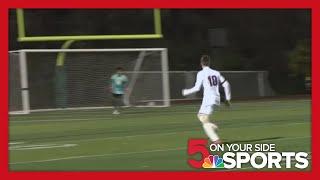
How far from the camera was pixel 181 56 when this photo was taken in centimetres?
3338

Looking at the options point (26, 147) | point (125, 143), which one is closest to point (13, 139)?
point (26, 147)

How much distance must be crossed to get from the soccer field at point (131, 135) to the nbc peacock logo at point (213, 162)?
0.30 metres

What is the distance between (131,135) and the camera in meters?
15.6

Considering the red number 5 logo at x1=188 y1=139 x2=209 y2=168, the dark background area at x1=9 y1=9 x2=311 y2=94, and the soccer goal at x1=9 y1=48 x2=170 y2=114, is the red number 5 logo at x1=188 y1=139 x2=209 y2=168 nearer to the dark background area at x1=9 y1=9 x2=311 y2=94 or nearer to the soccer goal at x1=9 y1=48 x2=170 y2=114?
the soccer goal at x1=9 y1=48 x2=170 y2=114

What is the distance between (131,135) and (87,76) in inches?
449

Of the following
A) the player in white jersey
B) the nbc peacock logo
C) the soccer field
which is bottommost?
the nbc peacock logo

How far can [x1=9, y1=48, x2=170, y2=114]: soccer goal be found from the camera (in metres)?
25.4

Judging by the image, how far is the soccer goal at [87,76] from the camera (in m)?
25.4

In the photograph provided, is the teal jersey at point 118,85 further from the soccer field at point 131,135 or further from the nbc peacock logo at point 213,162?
the nbc peacock logo at point 213,162

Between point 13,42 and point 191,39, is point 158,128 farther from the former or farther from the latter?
point 191,39

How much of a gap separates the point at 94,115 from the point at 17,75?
13.0 feet

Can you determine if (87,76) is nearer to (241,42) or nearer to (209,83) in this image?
(241,42)

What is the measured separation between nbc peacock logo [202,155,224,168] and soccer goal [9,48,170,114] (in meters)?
13.9

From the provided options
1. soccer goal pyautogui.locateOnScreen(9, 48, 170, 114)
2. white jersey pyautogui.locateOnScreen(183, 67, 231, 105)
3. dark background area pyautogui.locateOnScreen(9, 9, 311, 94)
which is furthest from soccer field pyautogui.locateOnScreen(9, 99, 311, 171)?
dark background area pyautogui.locateOnScreen(9, 9, 311, 94)
